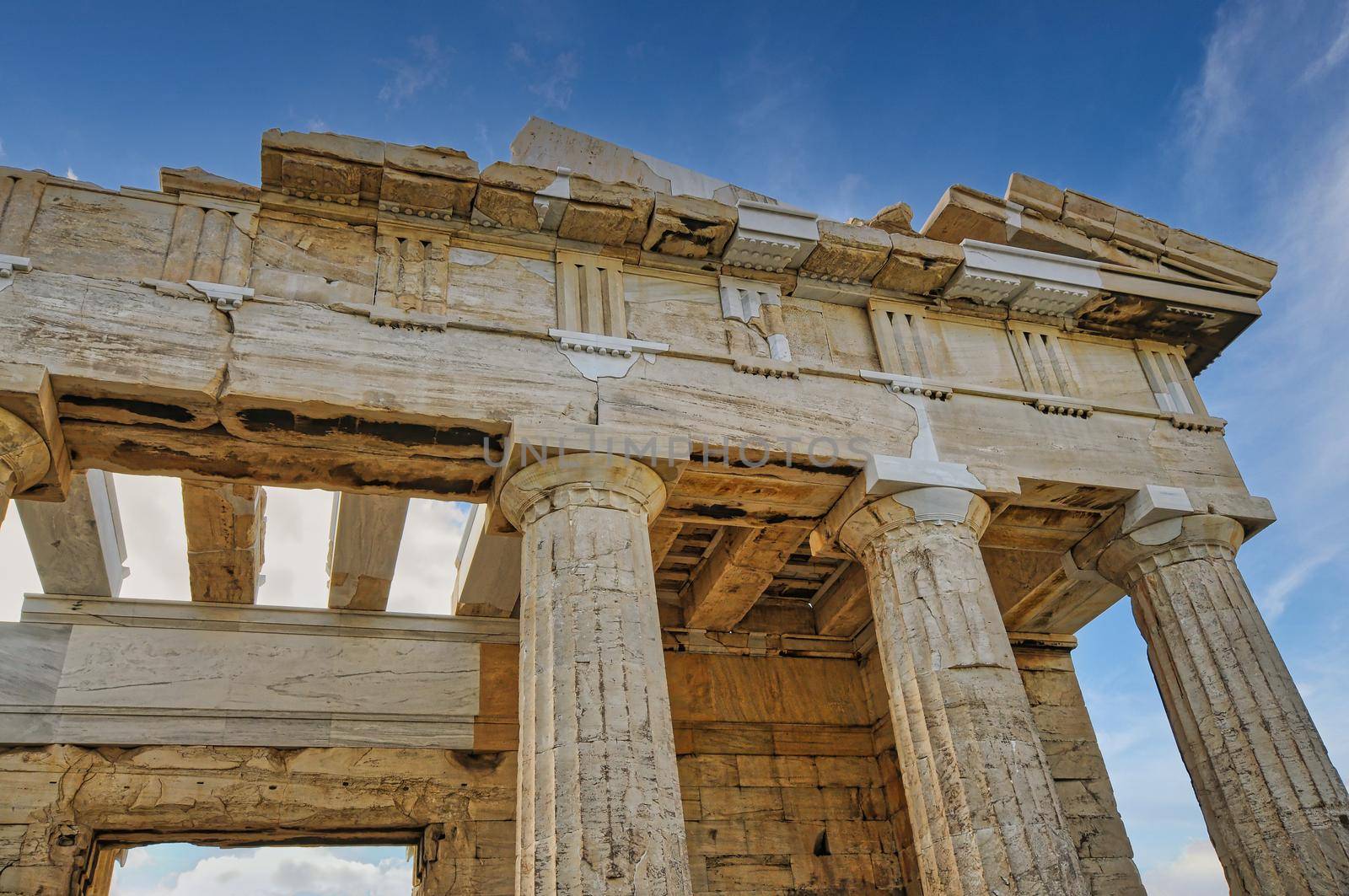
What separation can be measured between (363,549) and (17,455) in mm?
3541

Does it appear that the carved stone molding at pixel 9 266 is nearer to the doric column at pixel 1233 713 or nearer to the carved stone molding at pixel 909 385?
the carved stone molding at pixel 909 385

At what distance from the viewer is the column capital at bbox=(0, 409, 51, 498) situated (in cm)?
648

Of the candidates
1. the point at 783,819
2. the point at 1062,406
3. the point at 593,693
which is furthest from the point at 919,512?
the point at 783,819

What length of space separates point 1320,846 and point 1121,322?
4571 mm

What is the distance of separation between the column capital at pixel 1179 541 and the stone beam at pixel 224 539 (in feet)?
24.1

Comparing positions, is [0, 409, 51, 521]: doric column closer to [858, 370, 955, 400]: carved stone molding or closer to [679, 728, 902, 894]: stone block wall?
[858, 370, 955, 400]: carved stone molding

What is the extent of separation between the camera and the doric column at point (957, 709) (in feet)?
21.6

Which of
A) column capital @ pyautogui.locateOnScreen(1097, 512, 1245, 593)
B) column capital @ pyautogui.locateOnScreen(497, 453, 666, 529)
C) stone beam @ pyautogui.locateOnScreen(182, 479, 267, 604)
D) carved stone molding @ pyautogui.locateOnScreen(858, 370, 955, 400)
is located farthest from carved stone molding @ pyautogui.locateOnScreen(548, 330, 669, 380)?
column capital @ pyautogui.locateOnScreen(1097, 512, 1245, 593)

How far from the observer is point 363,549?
32.1ft

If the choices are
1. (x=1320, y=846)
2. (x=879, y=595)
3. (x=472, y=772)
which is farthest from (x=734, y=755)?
(x=1320, y=846)

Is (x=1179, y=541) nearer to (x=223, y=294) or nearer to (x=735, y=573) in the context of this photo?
(x=735, y=573)

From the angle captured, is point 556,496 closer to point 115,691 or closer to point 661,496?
point 661,496

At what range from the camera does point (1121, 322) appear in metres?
9.76

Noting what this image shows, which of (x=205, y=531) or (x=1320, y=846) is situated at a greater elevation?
(x=205, y=531)
